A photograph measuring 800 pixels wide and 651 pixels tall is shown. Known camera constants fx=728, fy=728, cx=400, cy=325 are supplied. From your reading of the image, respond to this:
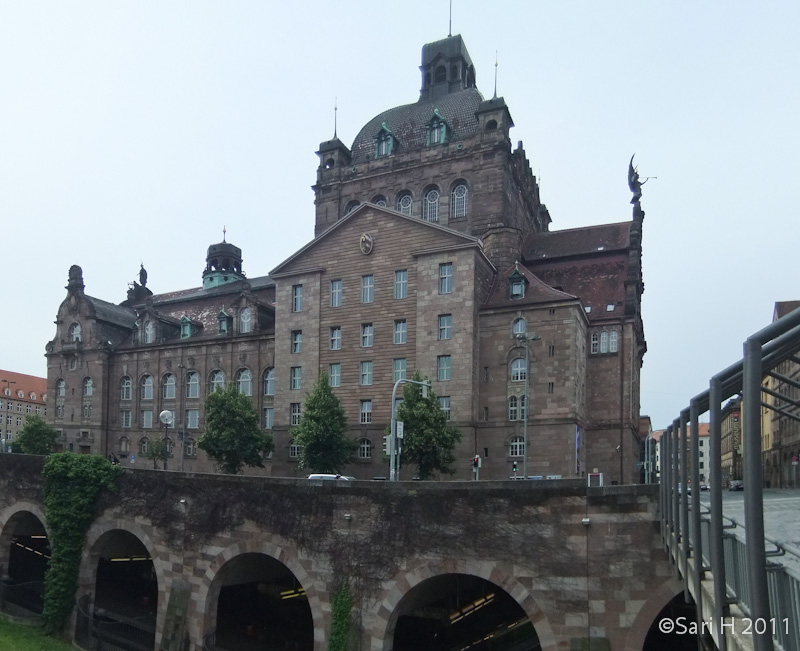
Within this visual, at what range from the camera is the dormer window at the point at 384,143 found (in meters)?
60.2

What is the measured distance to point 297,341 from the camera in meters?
51.7

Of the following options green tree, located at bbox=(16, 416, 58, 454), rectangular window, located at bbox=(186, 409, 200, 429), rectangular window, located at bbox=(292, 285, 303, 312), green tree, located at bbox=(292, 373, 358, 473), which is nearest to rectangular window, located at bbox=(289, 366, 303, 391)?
rectangular window, located at bbox=(292, 285, 303, 312)

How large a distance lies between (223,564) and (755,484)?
84.3 ft

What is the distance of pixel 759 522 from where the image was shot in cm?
619

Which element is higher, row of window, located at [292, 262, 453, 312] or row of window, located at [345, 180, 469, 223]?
row of window, located at [345, 180, 469, 223]

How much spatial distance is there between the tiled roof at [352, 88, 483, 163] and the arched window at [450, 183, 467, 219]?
13.3 feet

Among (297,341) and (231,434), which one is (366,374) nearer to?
(297,341)

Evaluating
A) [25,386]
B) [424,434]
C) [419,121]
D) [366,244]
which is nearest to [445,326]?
[366,244]

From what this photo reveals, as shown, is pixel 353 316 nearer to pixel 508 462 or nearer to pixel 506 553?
pixel 508 462

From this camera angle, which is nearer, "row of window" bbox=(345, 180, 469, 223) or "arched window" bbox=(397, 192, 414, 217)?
"row of window" bbox=(345, 180, 469, 223)

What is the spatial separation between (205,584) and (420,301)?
23.6 meters

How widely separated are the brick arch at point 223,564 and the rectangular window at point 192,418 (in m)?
32.2

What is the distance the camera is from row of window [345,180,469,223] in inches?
2205

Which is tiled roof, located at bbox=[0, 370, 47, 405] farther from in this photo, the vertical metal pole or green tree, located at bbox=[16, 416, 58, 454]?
the vertical metal pole
